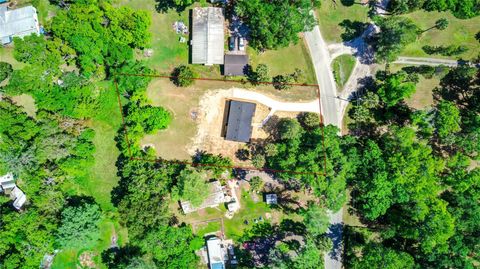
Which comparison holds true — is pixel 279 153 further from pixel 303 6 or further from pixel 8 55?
pixel 8 55

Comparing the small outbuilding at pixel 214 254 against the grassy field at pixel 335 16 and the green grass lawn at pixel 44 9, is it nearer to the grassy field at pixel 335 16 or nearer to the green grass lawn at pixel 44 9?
the grassy field at pixel 335 16

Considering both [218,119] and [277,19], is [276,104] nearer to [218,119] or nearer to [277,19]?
[218,119]

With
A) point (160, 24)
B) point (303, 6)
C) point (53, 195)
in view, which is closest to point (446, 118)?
point (303, 6)

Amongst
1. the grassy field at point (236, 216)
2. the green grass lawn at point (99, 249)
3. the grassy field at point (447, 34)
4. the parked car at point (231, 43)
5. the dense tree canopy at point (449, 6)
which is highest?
the dense tree canopy at point (449, 6)

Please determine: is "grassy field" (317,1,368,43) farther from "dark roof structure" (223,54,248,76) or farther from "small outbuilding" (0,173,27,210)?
"small outbuilding" (0,173,27,210)

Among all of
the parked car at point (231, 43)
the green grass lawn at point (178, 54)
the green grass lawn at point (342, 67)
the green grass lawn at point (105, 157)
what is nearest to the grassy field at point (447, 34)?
the green grass lawn at point (342, 67)

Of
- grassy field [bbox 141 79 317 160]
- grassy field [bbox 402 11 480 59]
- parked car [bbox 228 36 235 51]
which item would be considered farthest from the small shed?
grassy field [bbox 402 11 480 59]

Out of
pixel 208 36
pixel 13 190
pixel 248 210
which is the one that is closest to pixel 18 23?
pixel 13 190
